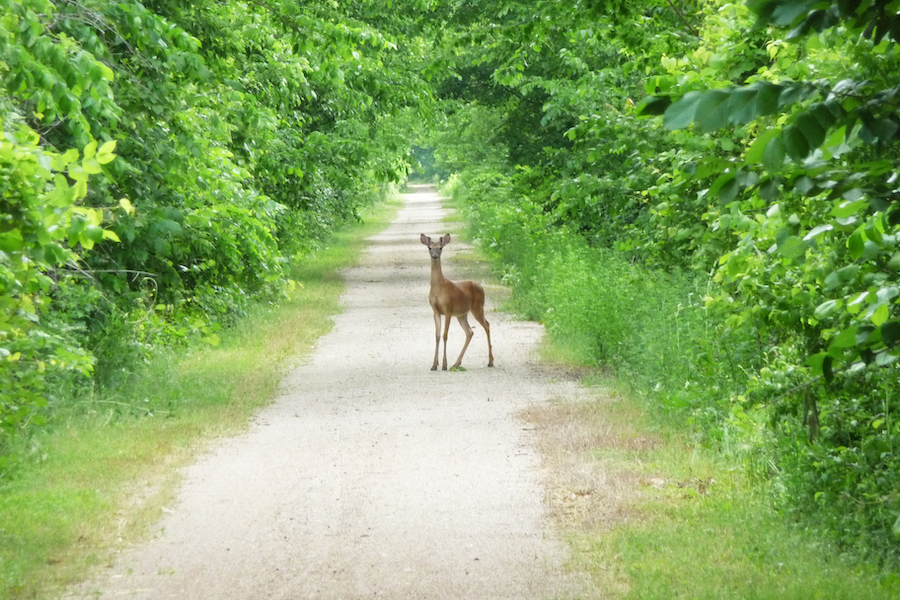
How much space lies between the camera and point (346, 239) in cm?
4659

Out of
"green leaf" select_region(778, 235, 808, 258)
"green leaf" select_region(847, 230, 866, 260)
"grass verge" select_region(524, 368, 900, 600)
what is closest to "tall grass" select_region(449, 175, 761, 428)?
"grass verge" select_region(524, 368, 900, 600)

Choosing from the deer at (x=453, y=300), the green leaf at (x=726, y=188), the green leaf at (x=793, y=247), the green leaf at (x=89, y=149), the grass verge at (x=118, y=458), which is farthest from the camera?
the deer at (x=453, y=300)

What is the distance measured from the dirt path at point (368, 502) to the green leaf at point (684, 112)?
13.7 feet

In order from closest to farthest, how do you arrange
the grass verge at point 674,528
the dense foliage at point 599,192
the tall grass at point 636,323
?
the dense foliage at point 599,192, the grass verge at point 674,528, the tall grass at point 636,323

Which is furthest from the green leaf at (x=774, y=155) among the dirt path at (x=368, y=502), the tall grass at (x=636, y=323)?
the tall grass at (x=636, y=323)

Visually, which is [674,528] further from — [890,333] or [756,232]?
[890,333]

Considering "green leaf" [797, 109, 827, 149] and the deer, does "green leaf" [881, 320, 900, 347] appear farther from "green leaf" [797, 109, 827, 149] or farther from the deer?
the deer

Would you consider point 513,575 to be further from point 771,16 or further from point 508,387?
point 508,387

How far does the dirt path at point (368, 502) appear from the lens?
6.87 meters

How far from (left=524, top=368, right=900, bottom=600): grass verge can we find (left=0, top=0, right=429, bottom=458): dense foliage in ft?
10.8

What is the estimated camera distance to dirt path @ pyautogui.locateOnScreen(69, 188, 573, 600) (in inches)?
271

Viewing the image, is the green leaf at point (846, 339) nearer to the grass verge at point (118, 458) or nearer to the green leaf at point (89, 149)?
the green leaf at point (89, 149)

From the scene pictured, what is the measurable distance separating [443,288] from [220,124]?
4332 mm

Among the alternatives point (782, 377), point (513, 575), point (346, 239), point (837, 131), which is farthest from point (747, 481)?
point (346, 239)
